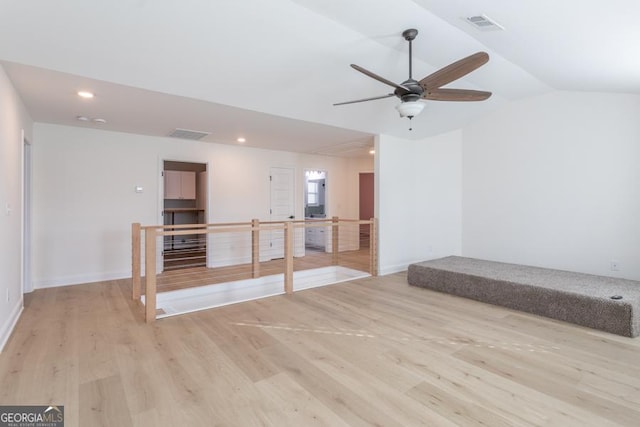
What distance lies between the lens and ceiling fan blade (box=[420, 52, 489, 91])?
8.56ft

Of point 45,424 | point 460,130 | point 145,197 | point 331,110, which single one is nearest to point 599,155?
point 460,130

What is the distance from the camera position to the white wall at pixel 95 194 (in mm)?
4680

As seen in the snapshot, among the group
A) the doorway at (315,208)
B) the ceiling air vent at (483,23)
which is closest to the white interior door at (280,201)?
the doorway at (315,208)

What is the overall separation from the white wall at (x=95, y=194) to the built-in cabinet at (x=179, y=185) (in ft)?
7.03

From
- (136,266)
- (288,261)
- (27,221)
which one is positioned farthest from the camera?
(288,261)

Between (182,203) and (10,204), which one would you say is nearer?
(10,204)

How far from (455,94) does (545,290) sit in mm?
2394

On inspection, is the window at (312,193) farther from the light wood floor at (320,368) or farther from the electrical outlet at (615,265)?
the electrical outlet at (615,265)

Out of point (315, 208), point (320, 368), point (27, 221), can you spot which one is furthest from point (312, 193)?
point (320, 368)

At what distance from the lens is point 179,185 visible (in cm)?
786

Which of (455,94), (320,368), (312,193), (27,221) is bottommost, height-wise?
(320,368)

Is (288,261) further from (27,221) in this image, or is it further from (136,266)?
(27,221)

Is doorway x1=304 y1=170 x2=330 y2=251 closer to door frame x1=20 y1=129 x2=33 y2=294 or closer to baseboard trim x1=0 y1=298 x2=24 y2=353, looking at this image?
door frame x1=20 y1=129 x2=33 y2=294

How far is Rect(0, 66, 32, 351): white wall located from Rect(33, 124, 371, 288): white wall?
1135 millimetres
